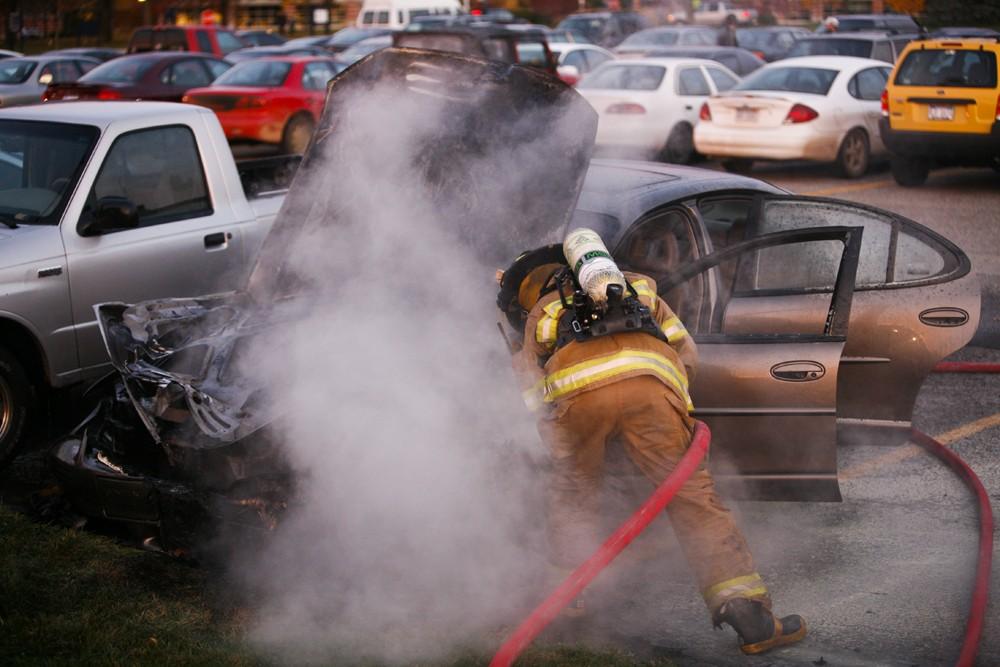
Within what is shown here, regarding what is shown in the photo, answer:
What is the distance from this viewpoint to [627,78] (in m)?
16.5

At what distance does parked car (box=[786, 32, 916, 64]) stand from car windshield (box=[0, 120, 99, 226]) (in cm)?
1483

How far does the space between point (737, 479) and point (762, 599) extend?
916mm

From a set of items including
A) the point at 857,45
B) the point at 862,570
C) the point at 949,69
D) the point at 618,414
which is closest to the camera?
the point at 618,414

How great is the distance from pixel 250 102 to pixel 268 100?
25 cm

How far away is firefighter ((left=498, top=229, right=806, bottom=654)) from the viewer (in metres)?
4.28

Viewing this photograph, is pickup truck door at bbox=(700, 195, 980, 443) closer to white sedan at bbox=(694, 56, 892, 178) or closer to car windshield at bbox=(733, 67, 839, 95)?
white sedan at bbox=(694, 56, 892, 178)

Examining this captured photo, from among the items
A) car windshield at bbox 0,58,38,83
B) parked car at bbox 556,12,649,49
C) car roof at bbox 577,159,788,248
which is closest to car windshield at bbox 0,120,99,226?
car roof at bbox 577,159,788,248

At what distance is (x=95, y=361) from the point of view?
625 cm

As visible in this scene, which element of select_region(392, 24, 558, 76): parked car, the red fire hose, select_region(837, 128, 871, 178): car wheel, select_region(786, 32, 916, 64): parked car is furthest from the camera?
select_region(786, 32, 916, 64): parked car

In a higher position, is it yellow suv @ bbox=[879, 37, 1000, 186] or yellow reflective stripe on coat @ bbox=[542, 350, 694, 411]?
yellow reflective stripe on coat @ bbox=[542, 350, 694, 411]

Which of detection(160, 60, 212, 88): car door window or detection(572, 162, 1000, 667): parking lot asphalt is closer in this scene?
detection(572, 162, 1000, 667): parking lot asphalt

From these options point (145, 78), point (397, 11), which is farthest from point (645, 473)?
point (397, 11)

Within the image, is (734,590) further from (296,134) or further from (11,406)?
(296,134)

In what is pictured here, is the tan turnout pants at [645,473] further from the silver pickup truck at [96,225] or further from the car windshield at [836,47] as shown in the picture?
the car windshield at [836,47]
